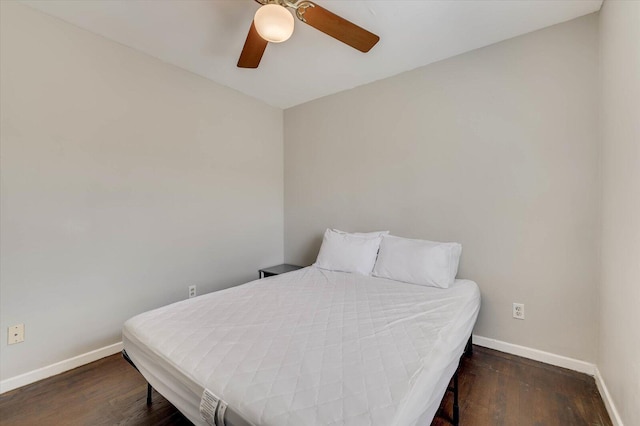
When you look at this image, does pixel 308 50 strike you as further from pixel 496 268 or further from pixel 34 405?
pixel 34 405

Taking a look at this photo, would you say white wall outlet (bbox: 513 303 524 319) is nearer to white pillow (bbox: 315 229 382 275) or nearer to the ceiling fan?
white pillow (bbox: 315 229 382 275)

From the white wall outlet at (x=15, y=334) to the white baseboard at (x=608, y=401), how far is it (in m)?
3.51

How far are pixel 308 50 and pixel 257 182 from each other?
1.61 m

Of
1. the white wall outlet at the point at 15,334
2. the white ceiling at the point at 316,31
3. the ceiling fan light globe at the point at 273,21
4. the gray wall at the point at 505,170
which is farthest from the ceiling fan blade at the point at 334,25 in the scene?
the white wall outlet at the point at 15,334

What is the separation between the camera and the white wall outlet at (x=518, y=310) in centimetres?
217

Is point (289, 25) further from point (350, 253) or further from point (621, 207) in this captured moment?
point (621, 207)

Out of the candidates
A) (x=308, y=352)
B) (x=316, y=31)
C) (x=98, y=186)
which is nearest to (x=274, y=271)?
(x=98, y=186)

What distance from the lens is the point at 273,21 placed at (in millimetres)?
1406

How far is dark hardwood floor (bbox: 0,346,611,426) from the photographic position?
1531 mm

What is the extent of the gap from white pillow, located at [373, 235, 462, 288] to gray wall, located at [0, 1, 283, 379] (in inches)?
68.3

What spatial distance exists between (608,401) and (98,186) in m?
3.64

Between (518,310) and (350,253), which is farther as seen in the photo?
(350,253)

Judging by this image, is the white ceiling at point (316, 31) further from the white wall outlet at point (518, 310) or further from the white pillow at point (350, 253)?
the white wall outlet at point (518, 310)

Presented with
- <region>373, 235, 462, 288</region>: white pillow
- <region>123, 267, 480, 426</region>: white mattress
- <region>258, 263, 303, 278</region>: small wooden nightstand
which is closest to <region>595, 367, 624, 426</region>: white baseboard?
<region>123, 267, 480, 426</region>: white mattress
